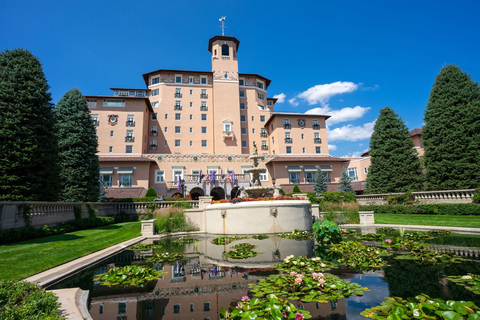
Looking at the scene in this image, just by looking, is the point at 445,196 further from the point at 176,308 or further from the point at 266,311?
the point at 176,308

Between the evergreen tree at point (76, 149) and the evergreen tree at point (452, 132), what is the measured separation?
35.5 m

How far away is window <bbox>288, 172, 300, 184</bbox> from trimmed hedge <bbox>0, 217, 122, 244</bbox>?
31700 millimetres

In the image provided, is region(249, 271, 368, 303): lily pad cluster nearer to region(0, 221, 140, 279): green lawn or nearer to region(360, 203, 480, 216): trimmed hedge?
region(0, 221, 140, 279): green lawn

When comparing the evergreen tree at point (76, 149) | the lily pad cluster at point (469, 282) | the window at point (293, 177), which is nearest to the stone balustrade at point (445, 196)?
the lily pad cluster at point (469, 282)

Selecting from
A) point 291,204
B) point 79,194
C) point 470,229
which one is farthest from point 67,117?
point 470,229

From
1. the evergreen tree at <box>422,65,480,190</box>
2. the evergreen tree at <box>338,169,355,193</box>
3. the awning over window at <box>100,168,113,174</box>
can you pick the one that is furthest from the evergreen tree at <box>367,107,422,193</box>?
the awning over window at <box>100,168,113,174</box>

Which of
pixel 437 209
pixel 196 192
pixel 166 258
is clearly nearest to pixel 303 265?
pixel 166 258

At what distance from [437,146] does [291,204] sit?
22.9 meters

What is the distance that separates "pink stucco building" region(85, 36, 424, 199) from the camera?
40.3 metres

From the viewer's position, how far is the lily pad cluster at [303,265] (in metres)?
6.32

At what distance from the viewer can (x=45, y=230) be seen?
12352 millimetres

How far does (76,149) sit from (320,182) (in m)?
35.9

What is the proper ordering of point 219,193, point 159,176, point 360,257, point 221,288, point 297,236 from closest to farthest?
point 221,288, point 360,257, point 297,236, point 159,176, point 219,193

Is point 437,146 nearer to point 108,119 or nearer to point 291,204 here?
point 291,204
